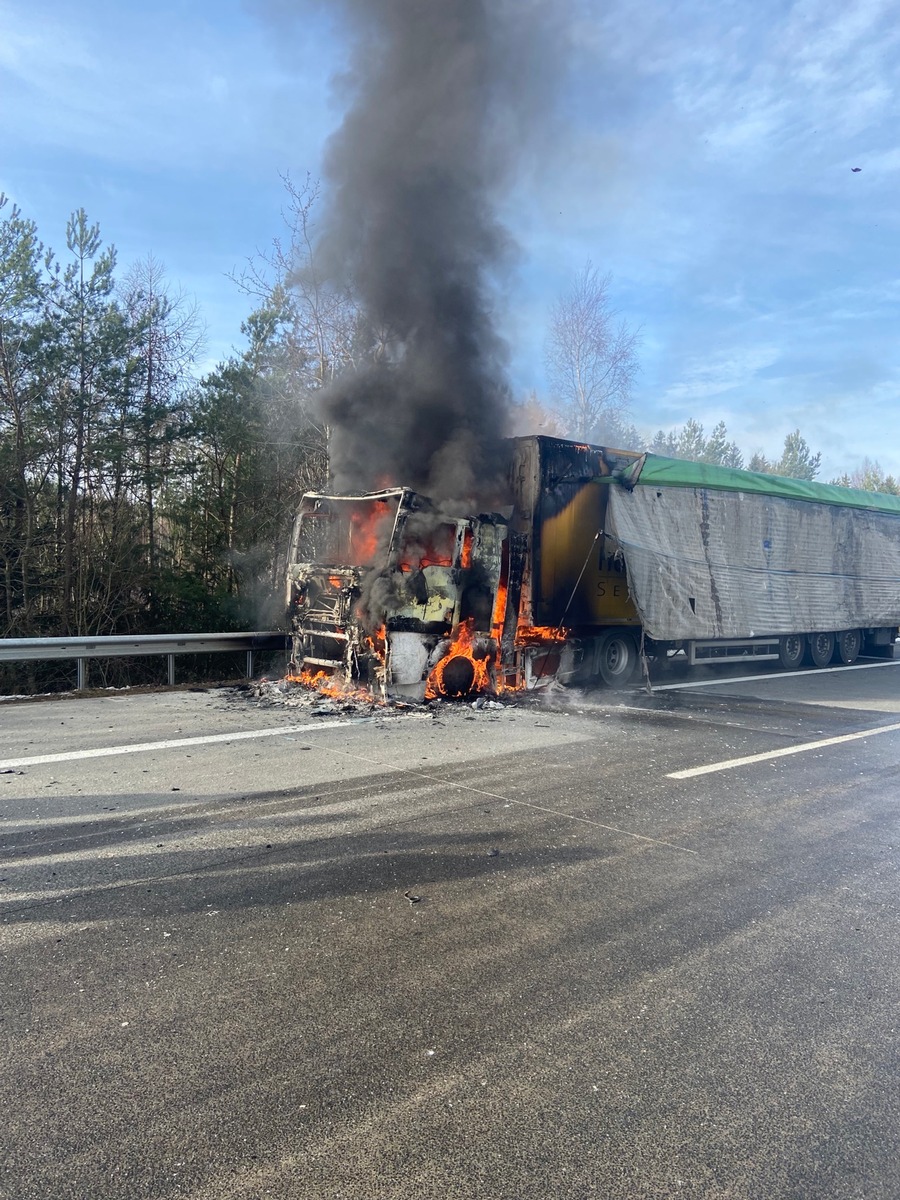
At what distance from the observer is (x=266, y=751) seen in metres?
6.79

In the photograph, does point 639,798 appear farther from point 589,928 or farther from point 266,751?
point 266,751

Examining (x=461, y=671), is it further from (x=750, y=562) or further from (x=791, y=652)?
(x=791, y=652)

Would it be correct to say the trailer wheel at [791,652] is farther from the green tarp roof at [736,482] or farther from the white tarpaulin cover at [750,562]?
the green tarp roof at [736,482]

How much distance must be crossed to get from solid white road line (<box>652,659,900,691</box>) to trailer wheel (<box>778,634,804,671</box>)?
0.82 ft

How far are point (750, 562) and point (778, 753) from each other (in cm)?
622

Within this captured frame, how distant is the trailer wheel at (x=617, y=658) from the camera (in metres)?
11.3

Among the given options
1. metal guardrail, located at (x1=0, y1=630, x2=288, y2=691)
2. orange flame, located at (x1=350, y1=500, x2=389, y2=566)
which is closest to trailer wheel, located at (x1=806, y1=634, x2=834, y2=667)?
orange flame, located at (x1=350, y1=500, x2=389, y2=566)

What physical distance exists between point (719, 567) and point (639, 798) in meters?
7.54

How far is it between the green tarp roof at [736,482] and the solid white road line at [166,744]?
19.5 feet

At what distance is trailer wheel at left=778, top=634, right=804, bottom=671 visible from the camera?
14.4 meters

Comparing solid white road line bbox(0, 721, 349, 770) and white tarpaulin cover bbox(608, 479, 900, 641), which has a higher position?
white tarpaulin cover bbox(608, 479, 900, 641)

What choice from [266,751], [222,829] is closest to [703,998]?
[222,829]

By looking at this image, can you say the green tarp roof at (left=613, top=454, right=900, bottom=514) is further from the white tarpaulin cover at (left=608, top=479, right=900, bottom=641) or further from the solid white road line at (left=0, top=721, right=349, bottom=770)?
the solid white road line at (left=0, top=721, right=349, bottom=770)

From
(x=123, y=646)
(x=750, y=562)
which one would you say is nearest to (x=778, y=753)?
(x=750, y=562)
